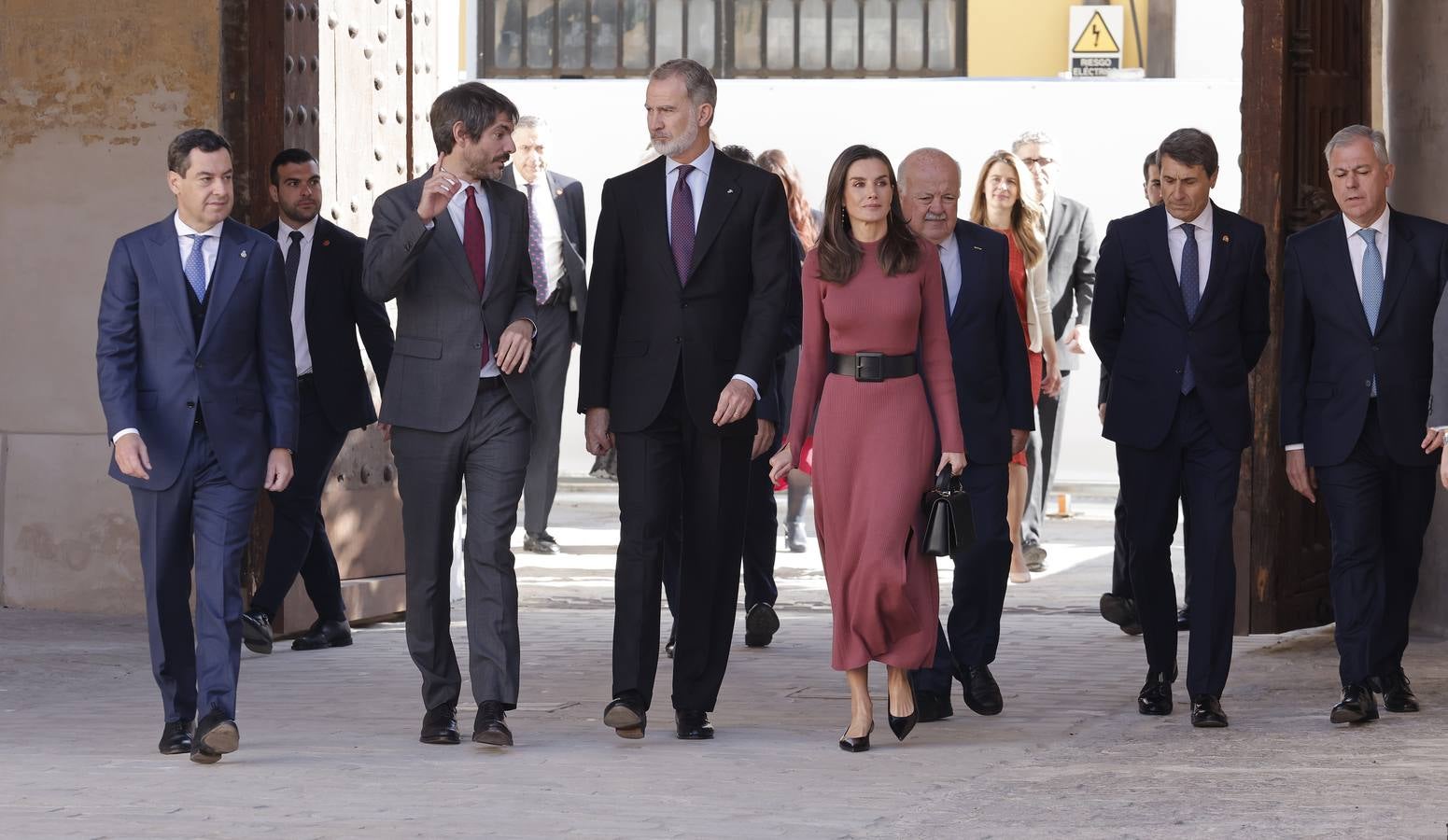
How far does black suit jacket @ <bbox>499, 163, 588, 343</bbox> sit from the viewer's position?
1104 cm

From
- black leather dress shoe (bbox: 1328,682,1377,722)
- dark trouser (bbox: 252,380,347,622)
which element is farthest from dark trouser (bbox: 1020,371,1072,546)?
black leather dress shoe (bbox: 1328,682,1377,722)

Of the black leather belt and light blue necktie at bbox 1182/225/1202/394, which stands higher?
light blue necktie at bbox 1182/225/1202/394

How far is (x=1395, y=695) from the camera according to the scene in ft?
22.4

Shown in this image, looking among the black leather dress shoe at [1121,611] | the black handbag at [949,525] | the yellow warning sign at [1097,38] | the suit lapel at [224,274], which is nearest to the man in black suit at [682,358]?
the black handbag at [949,525]

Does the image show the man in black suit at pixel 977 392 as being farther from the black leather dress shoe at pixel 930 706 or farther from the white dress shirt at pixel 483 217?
the white dress shirt at pixel 483 217

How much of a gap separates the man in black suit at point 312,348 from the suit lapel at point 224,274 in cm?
202

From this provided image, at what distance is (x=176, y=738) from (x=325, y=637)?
99.1 inches

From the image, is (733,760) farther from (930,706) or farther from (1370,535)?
(1370,535)

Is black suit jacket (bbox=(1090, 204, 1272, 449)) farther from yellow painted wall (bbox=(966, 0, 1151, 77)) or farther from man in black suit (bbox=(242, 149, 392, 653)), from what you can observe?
yellow painted wall (bbox=(966, 0, 1151, 77))

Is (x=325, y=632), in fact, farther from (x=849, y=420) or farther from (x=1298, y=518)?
(x=1298, y=518)

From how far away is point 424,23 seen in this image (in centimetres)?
984

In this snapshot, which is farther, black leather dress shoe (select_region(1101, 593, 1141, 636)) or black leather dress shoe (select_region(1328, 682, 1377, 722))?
black leather dress shoe (select_region(1101, 593, 1141, 636))

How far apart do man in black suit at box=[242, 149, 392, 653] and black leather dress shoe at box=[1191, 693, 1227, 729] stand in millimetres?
3225

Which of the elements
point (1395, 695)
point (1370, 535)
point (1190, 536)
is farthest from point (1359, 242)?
point (1395, 695)
